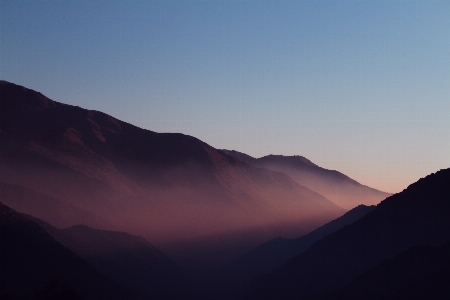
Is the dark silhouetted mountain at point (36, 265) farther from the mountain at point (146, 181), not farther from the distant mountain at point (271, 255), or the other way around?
the mountain at point (146, 181)

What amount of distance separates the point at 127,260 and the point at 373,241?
33.8 metres

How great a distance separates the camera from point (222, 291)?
68.0 m

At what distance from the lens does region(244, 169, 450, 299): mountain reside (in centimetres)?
4356

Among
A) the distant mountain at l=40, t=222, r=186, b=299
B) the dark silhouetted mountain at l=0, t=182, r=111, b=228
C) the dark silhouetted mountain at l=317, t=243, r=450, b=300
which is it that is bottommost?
the distant mountain at l=40, t=222, r=186, b=299

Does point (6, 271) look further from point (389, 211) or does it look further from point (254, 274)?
point (254, 274)

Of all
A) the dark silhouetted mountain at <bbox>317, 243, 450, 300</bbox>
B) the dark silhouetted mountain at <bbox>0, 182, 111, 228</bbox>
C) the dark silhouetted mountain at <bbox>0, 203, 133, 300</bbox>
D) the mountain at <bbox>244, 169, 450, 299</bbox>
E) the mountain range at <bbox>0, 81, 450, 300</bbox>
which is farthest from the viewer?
the dark silhouetted mountain at <bbox>0, 182, 111, 228</bbox>

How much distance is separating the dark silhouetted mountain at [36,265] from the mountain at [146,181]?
40378 millimetres

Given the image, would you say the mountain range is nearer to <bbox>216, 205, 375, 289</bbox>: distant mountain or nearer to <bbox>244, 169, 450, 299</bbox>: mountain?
<bbox>244, 169, 450, 299</bbox>: mountain

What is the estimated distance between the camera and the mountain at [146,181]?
97.4 metres

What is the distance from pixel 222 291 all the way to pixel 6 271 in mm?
37966

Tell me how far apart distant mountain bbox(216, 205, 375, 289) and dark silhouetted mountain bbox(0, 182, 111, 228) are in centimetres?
2473

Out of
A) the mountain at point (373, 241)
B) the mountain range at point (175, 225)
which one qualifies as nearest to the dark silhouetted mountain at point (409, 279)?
the mountain range at point (175, 225)

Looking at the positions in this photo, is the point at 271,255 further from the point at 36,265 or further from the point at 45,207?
the point at 36,265

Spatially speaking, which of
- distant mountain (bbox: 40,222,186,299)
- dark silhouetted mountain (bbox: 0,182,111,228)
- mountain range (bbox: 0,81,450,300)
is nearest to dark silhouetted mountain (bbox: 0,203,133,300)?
mountain range (bbox: 0,81,450,300)
